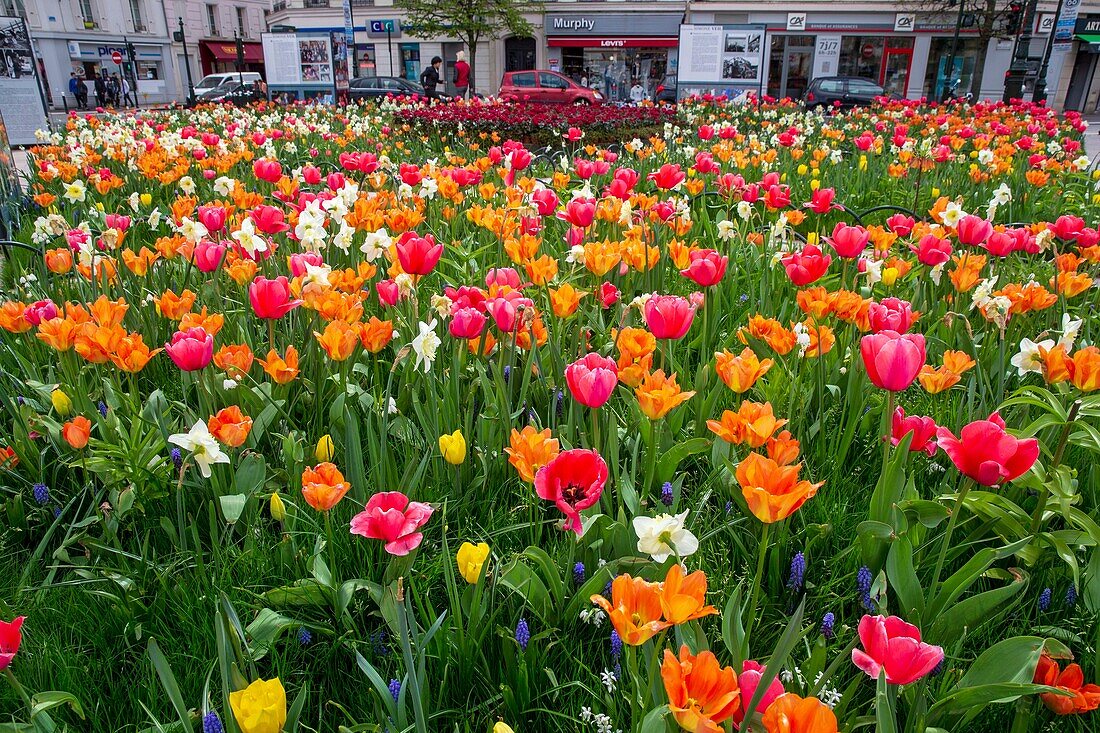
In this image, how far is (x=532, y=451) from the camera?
122cm

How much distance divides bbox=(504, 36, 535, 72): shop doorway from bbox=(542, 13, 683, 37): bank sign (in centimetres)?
137

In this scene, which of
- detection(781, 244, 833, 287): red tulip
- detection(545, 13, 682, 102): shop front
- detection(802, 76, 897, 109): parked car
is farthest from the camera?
detection(545, 13, 682, 102): shop front

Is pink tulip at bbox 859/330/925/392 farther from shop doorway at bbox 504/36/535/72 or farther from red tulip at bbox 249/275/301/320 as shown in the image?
shop doorway at bbox 504/36/535/72

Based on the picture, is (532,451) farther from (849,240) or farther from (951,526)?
(849,240)

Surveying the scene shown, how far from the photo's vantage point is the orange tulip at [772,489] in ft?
3.18

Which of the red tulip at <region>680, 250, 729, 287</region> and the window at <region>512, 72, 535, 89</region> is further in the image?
the window at <region>512, 72, 535, 89</region>

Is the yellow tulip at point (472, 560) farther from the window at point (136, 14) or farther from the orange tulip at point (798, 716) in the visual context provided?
the window at point (136, 14)

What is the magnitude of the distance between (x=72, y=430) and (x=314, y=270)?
720 millimetres

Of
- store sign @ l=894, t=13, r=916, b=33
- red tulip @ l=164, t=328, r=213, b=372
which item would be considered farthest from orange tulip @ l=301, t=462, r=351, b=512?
store sign @ l=894, t=13, r=916, b=33

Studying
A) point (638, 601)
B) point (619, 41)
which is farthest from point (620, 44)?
point (638, 601)

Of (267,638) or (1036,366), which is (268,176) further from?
(1036,366)

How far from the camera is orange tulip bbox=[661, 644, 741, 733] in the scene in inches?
29.7

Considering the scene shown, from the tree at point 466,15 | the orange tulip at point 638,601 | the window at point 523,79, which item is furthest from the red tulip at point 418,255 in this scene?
the tree at point 466,15

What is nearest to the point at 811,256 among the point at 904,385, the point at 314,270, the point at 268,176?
the point at 904,385
